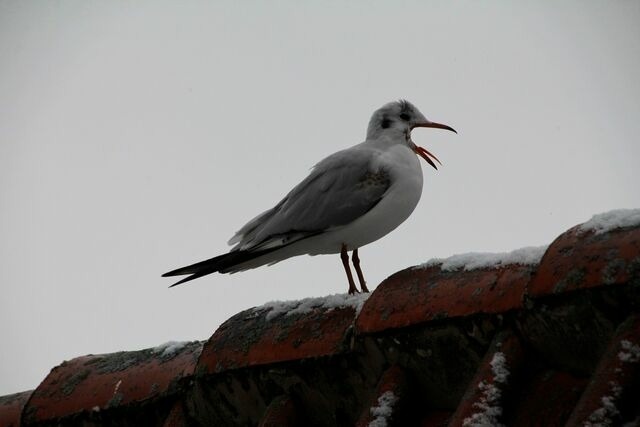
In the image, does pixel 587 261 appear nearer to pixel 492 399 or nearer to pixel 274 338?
pixel 492 399

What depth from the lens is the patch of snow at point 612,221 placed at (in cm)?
213

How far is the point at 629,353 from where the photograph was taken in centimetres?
191

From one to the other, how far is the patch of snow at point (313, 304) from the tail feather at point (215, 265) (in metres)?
0.56

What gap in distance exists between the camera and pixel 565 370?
2.22 m

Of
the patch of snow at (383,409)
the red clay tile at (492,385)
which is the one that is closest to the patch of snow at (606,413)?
the red clay tile at (492,385)

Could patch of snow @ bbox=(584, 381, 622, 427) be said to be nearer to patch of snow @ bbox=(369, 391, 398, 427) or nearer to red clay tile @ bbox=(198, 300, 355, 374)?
patch of snow @ bbox=(369, 391, 398, 427)

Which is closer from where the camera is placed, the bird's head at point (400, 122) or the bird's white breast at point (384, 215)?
the bird's white breast at point (384, 215)

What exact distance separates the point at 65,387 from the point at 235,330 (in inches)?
35.4

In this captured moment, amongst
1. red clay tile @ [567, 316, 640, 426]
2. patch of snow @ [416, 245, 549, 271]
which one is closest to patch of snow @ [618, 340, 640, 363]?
red clay tile @ [567, 316, 640, 426]

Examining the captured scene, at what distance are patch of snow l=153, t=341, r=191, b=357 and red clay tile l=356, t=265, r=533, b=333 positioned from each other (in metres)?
1.00

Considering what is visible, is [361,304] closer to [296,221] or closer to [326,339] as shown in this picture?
[326,339]

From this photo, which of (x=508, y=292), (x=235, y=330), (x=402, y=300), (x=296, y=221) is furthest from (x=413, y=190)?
(x=508, y=292)

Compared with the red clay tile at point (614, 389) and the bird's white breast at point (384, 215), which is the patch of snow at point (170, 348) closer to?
the bird's white breast at point (384, 215)

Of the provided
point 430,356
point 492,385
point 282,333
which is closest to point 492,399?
point 492,385
